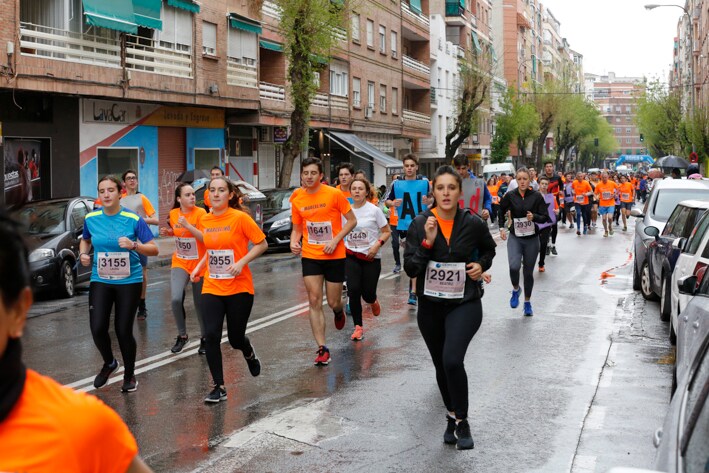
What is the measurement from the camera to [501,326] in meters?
12.0

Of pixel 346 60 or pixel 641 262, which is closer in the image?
pixel 641 262

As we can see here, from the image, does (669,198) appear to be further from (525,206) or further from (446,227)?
(446,227)

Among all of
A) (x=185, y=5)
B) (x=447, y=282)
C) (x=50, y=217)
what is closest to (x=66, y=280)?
(x=50, y=217)

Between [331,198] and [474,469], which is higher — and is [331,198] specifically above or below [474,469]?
above

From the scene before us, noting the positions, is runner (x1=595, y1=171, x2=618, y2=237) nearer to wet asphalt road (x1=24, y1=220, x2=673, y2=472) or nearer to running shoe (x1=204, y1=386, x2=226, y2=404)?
wet asphalt road (x1=24, y1=220, x2=673, y2=472)

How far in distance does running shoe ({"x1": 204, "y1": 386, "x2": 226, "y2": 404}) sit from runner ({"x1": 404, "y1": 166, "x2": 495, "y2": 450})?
77.1 inches

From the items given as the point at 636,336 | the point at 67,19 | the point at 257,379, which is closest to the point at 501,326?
the point at 636,336

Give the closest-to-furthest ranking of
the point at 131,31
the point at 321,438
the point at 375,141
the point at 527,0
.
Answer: the point at 321,438 → the point at 131,31 → the point at 375,141 → the point at 527,0

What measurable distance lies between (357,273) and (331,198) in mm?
1490

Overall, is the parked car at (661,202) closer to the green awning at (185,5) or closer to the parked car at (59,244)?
the parked car at (59,244)

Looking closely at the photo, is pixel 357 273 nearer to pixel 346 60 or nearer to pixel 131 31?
pixel 131 31

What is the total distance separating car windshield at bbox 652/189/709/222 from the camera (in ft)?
52.0

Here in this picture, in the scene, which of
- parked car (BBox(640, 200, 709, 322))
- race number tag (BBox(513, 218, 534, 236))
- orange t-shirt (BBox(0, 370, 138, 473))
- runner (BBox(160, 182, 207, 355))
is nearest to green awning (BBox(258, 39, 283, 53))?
parked car (BBox(640, 200, 709, 322))

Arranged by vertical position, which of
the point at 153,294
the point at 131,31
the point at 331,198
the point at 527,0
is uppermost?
the point at 527,0
